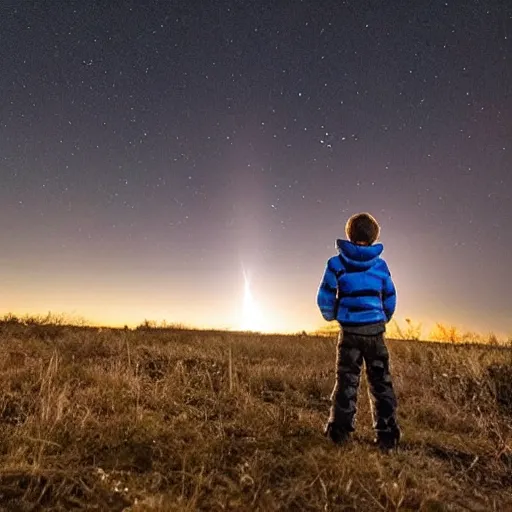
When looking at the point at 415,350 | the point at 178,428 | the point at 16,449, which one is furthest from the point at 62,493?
the point at 415,350

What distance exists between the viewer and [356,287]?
484 centimetres

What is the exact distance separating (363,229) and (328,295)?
0.73m

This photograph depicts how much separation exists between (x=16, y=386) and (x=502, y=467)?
5.16 metres

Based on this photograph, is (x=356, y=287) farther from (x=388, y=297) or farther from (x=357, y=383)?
(x=357, y=383)

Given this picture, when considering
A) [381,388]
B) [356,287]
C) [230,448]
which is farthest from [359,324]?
[230,448]

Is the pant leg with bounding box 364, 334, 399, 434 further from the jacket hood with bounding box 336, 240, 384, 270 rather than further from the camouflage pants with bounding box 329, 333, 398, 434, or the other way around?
the jacket hood with bounding box 336, 240, 384, 270

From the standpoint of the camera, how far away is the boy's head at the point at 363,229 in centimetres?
504

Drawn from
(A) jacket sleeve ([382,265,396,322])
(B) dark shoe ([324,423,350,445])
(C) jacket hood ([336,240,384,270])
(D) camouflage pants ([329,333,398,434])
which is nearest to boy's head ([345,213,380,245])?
(C) jacket hood ([336,240,384,270])

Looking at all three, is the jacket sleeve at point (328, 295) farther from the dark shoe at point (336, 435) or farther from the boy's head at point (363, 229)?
the dark shoe at point (336, 435)

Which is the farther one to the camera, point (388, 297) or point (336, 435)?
point (388, 297)

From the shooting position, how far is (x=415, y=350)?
11438mm

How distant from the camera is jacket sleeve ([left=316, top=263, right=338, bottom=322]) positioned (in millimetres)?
4887

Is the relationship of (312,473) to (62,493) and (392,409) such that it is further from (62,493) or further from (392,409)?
(62,493)

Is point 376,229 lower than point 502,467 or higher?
higher
